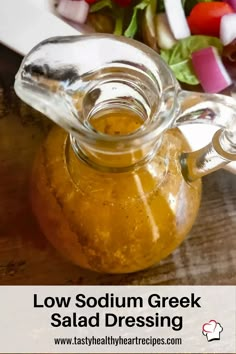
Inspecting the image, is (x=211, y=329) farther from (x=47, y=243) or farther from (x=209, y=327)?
(x=47, y=243)

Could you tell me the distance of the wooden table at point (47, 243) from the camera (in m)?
0.79

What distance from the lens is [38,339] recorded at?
2.49ft

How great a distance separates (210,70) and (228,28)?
0.20 ft

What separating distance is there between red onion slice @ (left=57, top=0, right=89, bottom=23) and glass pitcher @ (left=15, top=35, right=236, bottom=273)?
245 mm

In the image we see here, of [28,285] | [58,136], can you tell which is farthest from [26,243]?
[58,136]

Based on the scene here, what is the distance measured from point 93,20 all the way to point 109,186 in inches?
13.6

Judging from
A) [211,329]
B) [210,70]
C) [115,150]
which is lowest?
[211,329]

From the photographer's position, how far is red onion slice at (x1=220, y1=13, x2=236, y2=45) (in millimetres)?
880

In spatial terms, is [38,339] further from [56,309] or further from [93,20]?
[93,20]

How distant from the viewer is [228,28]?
88 centimetres

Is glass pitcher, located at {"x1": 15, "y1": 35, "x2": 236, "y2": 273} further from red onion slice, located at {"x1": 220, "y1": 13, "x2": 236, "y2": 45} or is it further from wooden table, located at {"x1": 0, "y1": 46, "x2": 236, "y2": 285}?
red onion slice, located at {"x1": 220, "y1": 13, "x2": 236, "y2": 45}

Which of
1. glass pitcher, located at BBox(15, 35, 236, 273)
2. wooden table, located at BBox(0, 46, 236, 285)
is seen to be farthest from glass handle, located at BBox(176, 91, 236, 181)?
wooden table, located at BBox(0, 46, 236, 285)

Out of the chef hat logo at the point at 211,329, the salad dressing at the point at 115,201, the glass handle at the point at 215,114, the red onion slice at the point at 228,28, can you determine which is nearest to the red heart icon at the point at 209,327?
the chef hat logo at the point at 211,329

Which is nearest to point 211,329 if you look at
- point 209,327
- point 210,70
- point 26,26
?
point 209,327
